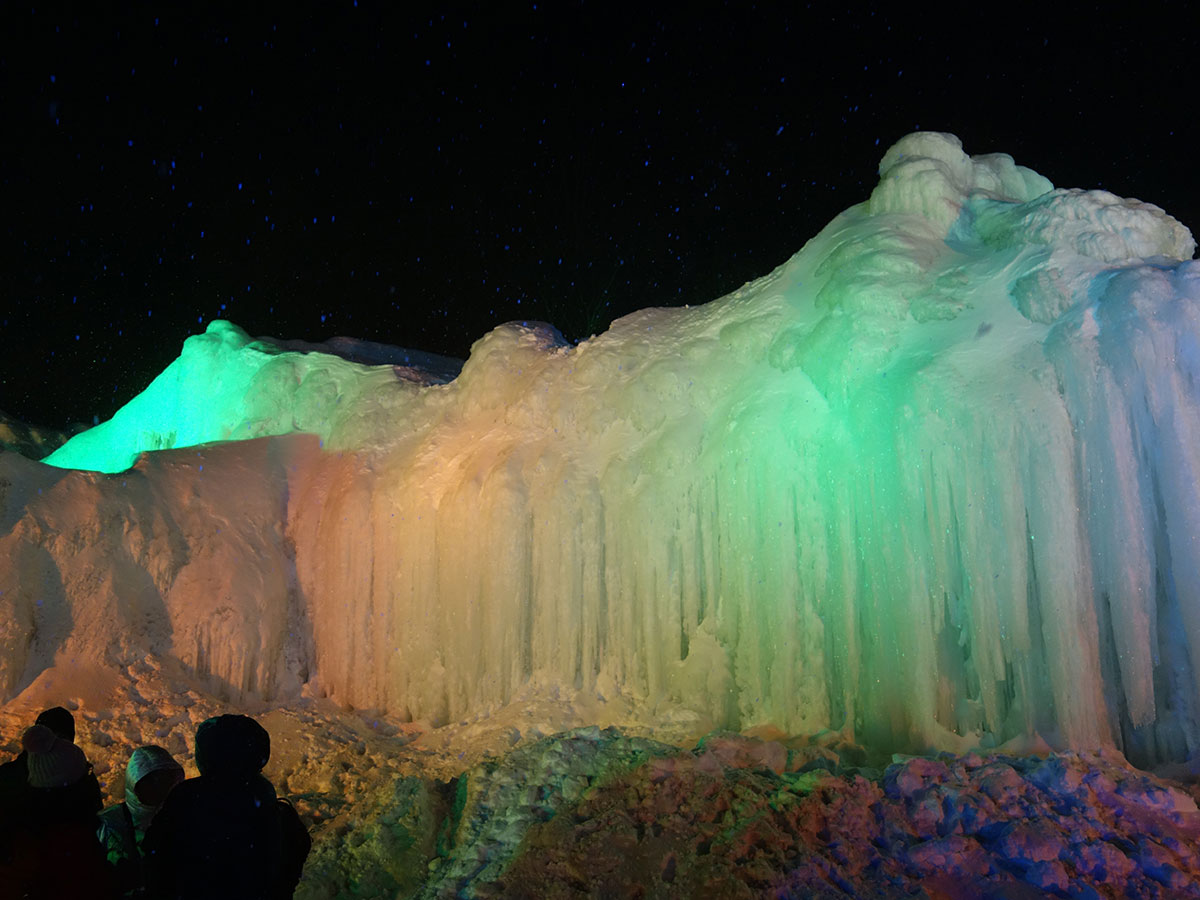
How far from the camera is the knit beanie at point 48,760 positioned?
10.9 feet

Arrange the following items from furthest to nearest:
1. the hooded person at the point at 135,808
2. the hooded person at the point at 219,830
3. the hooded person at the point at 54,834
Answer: the hooded person at the point at 135,808 → the hooded person at the point at 54,834 → the hooded person at the point at 219,830

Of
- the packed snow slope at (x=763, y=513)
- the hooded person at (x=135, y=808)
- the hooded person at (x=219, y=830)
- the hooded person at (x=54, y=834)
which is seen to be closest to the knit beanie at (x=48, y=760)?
the hooded person at (x=54, y=834)

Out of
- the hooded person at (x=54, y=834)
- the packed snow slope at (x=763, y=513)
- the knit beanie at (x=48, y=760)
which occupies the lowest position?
the hooded person at (x=54, y=834)

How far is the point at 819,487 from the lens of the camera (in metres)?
6.70

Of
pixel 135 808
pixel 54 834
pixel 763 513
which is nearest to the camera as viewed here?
pixel 54 834

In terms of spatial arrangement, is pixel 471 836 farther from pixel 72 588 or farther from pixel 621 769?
pixel 72 588

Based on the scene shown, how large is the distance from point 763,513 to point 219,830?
4946 mm

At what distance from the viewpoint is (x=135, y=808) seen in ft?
11.9

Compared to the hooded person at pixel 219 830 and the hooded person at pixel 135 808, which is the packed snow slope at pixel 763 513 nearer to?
the hooded person at pixel 135 808

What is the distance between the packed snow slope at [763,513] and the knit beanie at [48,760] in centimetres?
463

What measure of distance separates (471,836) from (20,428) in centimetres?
1475

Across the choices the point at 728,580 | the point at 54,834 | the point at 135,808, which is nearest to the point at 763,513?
the point at 728,580

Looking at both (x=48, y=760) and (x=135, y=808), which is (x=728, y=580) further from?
(x=48, y=760)

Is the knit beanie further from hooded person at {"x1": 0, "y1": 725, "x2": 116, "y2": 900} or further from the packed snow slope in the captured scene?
the packed snow slope
